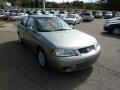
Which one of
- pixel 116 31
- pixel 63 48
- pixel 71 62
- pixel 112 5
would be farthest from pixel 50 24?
pixel 112 5

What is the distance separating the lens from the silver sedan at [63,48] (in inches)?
202

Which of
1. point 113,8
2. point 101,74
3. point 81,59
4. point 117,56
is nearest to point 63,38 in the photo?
point 81,59

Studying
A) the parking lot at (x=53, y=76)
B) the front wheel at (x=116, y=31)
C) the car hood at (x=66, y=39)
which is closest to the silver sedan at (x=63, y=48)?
the car hood at (x=66, y=39)

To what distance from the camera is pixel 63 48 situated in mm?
5168

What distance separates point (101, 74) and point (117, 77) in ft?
1.47

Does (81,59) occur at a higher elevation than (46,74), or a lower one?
higher

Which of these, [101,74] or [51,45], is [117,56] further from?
[51,45]

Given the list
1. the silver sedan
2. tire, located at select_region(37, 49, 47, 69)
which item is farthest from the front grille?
tire, located at select_region(37, 49, 47, 69)

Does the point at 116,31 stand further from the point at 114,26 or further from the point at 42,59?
the point at 42,59

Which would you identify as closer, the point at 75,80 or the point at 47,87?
the point at 47,87

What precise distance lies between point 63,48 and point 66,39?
56cm

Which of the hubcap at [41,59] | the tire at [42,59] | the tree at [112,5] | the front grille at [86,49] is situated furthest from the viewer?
the tree at [112,5]

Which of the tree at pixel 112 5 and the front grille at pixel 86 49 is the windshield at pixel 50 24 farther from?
the tree at pixel 112 5

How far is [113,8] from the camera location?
7681 centimetres
